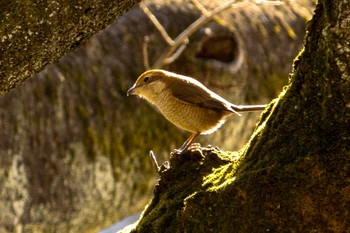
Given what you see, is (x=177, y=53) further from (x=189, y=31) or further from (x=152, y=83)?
(x=152, y=83)

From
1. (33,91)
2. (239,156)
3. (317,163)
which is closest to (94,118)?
(33,91)

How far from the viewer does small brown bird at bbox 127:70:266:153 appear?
4.07 m

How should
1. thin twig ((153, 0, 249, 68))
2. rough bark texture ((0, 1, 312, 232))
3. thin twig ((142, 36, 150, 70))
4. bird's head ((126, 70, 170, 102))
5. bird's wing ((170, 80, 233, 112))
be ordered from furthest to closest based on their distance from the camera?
thin twig ((142, 36, 150, 70))
thin twig ((153, 0, 249, 68))
rough bark texture ((0, 1, 312, 232))
bird's head ((126, 70, 170, 102))
bird's wing ((170, 80, 233, 112))

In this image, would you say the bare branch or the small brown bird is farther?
the bare branch

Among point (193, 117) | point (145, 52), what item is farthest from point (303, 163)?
point (145, 52)

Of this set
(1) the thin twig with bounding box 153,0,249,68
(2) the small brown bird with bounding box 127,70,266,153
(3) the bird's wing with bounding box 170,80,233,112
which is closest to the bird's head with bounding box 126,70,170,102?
(2) the small brown bird with bounding box 127,70,266,153

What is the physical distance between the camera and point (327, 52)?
2.19m

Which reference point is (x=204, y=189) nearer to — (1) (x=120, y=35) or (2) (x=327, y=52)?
(2) (x=327, y=52)

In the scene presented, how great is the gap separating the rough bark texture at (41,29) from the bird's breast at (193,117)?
71.3 inches

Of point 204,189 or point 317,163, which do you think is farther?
point 204,189

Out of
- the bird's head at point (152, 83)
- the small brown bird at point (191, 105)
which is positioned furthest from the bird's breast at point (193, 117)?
the bird's head at point (152, 83)

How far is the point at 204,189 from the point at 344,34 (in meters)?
→ 0.61

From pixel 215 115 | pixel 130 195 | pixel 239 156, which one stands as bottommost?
pixel 130 195

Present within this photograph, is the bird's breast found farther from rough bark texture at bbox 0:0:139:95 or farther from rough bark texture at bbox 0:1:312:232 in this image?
rough bark texture at bbox 0:0:139:95
